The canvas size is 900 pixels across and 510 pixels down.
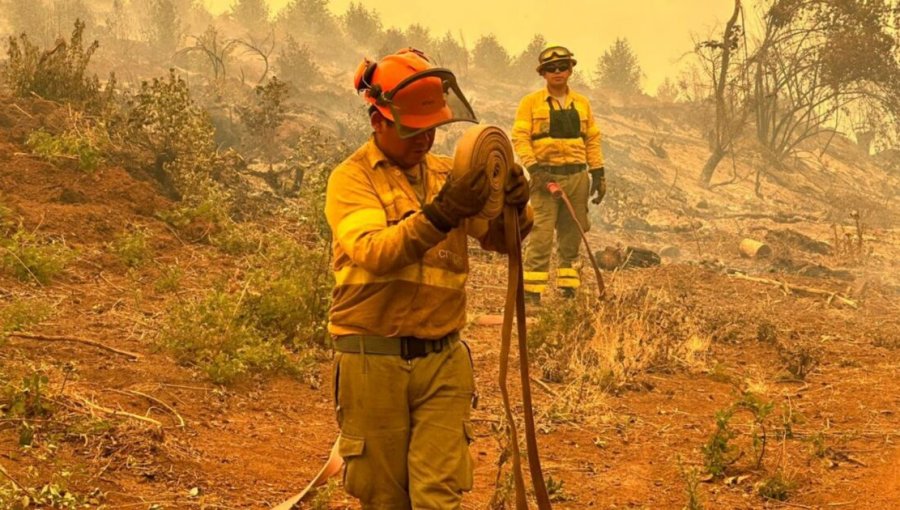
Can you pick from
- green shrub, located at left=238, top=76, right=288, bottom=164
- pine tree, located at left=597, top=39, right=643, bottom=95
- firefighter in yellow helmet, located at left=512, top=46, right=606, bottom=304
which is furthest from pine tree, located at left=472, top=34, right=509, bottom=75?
firefighter in yellow helmet, located at left=512, top=46, right=606, bottom=304

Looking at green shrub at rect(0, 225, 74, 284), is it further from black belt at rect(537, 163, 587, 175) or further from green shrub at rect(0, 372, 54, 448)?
black belt at rect(537, 163, 587, 175)

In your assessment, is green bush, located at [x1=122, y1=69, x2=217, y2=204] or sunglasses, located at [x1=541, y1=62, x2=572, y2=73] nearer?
sunglasses, located at [x1=541, y1=62, x2=572, y2=73]

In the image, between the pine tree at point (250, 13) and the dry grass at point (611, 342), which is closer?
the dry grass at point (611, 342)

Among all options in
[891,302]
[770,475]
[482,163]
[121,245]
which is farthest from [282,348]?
[891,302]

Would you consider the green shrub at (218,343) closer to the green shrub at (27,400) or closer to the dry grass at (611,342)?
the green shrub at (27,400)

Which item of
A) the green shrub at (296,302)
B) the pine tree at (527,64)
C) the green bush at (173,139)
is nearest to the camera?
the green shrub at (296,302)

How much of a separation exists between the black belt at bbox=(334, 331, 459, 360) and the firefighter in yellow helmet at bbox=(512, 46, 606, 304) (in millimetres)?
5643

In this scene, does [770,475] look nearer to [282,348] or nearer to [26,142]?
[282,348]

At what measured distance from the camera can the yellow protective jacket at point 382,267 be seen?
8.93 ft

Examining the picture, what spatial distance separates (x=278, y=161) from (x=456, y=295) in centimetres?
1209

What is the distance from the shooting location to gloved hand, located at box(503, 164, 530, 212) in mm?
2750

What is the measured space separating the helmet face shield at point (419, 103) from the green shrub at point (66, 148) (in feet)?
24.5

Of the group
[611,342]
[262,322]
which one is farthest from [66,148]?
[611,342]

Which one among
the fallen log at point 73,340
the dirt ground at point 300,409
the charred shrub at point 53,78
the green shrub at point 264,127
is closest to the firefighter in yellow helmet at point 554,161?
the dirt ground at point 300,409
